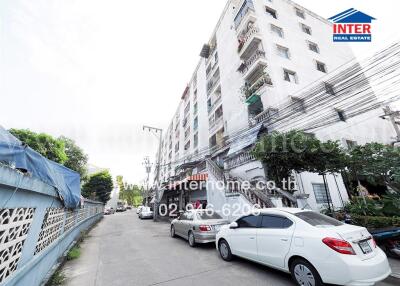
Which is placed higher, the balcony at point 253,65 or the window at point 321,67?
the window at point 321,67

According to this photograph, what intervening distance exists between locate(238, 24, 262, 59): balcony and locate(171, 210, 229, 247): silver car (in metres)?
15.0

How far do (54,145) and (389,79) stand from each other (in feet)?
78.1

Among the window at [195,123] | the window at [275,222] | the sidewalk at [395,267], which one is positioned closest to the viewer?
the sidewalk at [395,267]

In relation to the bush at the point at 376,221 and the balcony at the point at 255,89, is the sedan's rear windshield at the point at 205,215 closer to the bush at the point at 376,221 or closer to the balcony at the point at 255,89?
the bush at the point at 376,221

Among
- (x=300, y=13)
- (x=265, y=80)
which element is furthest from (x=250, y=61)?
(x=300, y=13)

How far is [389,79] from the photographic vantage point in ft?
24.7

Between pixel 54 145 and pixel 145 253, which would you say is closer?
pixel 145 253

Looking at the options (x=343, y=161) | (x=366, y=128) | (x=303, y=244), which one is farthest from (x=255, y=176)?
(x=366, y=128)

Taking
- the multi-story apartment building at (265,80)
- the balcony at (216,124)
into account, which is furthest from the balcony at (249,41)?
the balcony at (216,124)

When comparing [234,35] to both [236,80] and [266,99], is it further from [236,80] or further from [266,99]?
[266,99]

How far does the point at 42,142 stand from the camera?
17.4 metres

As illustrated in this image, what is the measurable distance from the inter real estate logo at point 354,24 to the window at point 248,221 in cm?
1334

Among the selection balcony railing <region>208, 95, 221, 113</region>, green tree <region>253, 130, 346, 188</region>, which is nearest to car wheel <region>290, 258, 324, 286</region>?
green tree <region>253, 130, 346, 188</region>

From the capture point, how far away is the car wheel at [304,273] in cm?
354
